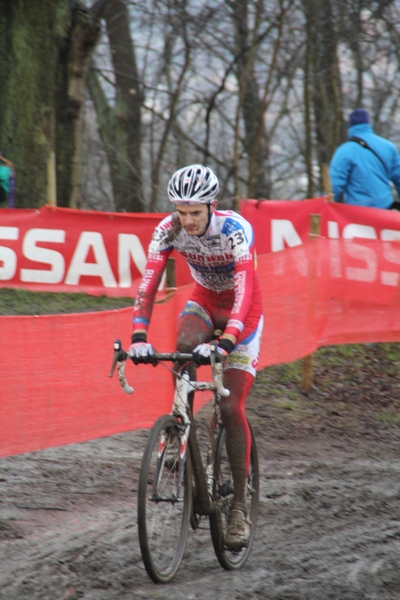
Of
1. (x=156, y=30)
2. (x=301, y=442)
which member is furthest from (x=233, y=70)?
(x=301, y=442)

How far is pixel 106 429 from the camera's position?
6746mm

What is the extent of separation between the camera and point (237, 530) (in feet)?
15.8

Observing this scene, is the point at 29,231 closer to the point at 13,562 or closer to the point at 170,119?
the point at 13,562

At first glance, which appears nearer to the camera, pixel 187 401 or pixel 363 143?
pixel 187 401

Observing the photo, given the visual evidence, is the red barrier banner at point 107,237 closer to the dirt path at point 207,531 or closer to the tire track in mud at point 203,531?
the dirt path at point 207,531

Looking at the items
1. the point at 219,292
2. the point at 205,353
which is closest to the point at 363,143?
the point at 219,292

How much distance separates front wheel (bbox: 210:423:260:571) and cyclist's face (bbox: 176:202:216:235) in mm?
1202

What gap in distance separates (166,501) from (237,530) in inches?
24.0

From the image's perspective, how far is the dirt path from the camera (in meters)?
4.43

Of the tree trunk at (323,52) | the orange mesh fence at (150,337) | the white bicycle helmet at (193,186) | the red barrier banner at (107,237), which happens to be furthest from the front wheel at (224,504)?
the tree trunk at (323,52)

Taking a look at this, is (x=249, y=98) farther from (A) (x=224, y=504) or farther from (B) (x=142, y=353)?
(B) (x=142, y=353)

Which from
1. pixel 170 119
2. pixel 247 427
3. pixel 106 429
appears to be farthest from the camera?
pixel 170 119

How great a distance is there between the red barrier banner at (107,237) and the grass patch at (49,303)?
0.09 meters

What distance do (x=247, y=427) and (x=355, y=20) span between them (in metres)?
13.2
